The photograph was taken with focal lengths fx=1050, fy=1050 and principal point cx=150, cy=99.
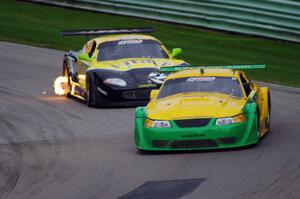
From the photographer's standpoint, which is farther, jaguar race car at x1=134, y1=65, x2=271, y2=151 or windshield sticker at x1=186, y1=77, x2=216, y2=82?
windshield sticker at x1=186, y1=77, x2=216, y2=82

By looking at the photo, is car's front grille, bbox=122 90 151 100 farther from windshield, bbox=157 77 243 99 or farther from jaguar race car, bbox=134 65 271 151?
jaguar race car, bbox=134 65 271 151

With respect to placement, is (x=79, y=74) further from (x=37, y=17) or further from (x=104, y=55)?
(x=37, y=17)

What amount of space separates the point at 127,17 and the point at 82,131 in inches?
626

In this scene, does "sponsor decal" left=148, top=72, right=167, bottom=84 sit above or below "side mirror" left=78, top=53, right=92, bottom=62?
above

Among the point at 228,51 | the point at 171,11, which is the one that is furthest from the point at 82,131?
the point at 171,11

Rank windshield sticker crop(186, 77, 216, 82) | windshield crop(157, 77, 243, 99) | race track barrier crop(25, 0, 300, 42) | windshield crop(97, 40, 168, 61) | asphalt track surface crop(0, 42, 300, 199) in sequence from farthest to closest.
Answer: race track barrier crop(25, 0, 300, 42)
windshield crop(97, 40, 168, 61)
windshield sticker crop(186, 77, 216, 82)
windshield crop(157, 77, 243, 99)
asphalt track surface crop(0, 42, 300, 199)

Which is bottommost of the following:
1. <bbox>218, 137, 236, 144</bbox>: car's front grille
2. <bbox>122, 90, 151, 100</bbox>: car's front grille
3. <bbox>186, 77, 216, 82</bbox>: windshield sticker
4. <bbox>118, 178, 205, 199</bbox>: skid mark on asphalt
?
<bbox>122, 90, 151, 100</bbox>: car's front grille

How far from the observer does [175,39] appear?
2953 cm

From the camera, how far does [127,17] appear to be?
3262cm

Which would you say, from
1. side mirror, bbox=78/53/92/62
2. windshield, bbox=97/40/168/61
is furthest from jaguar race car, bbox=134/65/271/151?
side mirror, bbox=78/53/92/62

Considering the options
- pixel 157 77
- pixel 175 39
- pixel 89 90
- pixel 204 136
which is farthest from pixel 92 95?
pixel 175 39

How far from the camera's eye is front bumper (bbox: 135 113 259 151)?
46.2 feet

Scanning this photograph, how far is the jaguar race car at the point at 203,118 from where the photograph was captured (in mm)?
14125

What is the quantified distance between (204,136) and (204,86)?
160cm
